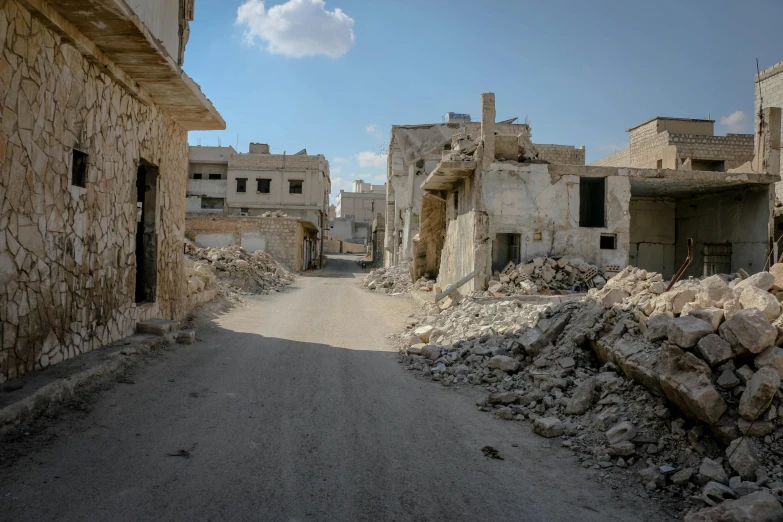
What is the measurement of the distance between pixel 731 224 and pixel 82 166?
1822 centimetres

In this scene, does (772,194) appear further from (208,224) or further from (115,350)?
(208,224)

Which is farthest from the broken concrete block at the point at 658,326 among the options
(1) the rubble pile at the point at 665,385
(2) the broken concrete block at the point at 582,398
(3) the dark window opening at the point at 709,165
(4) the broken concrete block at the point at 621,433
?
(3) the dark window opening at the point at 709,165

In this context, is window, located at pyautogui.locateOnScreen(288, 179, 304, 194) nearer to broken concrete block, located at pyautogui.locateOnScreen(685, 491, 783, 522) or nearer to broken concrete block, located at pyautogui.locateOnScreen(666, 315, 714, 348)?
broken concrete block, located at pyautogui.locateOnScreen(666, 315, 714, 348)

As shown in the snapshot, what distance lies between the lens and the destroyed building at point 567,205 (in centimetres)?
1331

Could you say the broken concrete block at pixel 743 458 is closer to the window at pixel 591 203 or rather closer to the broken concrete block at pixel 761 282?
the broken concrete block at pixel 761 282

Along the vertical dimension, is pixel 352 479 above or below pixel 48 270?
below

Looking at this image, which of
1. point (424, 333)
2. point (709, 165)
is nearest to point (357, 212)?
point (709, 165)

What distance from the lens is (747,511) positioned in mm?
2953

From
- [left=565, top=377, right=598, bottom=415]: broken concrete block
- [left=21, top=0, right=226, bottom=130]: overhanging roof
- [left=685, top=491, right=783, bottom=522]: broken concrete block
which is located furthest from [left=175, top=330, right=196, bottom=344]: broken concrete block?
[left=685, top=491, right=783, bottom=522]: broken concrete block

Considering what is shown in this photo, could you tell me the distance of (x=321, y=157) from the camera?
40625 mm

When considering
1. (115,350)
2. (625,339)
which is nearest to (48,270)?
(115,350)

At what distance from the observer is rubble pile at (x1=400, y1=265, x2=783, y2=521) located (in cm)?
371

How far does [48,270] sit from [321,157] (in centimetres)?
3597

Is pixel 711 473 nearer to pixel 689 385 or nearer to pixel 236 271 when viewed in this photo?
pixel 689 385
